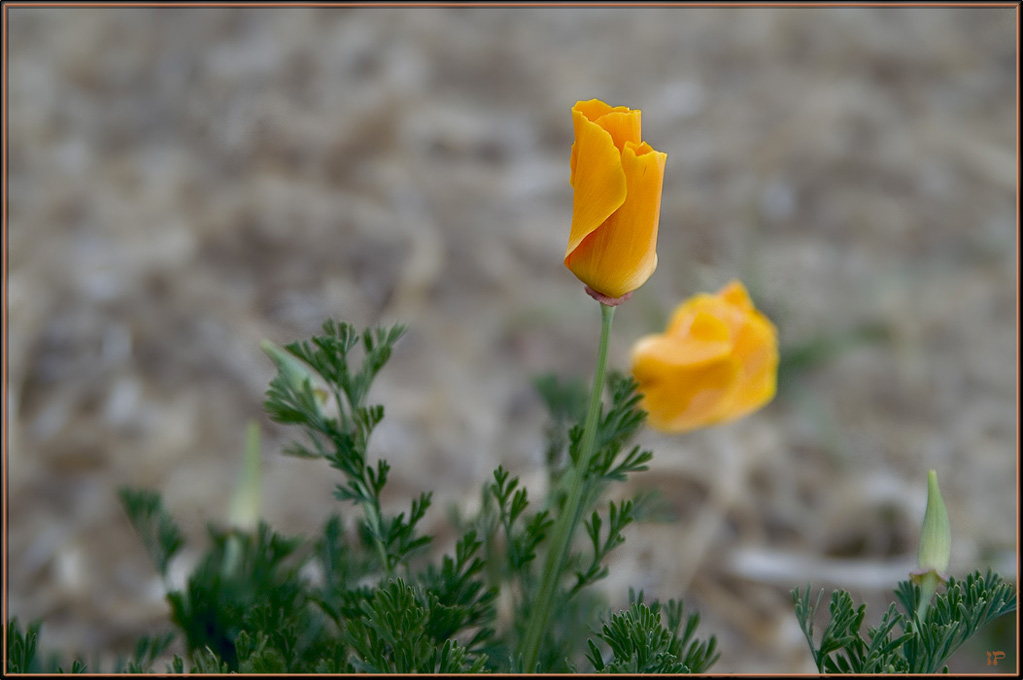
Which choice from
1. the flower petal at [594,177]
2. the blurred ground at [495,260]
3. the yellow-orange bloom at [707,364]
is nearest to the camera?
the flower petal at [594,177]

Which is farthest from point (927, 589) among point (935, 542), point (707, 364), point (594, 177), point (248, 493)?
point (248, 493)

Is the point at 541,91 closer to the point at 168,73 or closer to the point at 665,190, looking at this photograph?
the point at 665,190

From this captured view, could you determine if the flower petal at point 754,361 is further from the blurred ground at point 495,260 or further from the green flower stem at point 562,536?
the blurred ground at point 495,260

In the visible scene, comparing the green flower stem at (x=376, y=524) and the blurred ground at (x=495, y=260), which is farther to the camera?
the blurred ground at (x=495, y=260)

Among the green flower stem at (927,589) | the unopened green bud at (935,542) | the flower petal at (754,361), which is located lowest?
the green flower stem at (927,589)

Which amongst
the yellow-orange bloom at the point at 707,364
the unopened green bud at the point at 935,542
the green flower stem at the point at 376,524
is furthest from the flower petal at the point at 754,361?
the green flower stem at the point at 376,524

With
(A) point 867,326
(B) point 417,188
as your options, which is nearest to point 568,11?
(B) point 417,188
